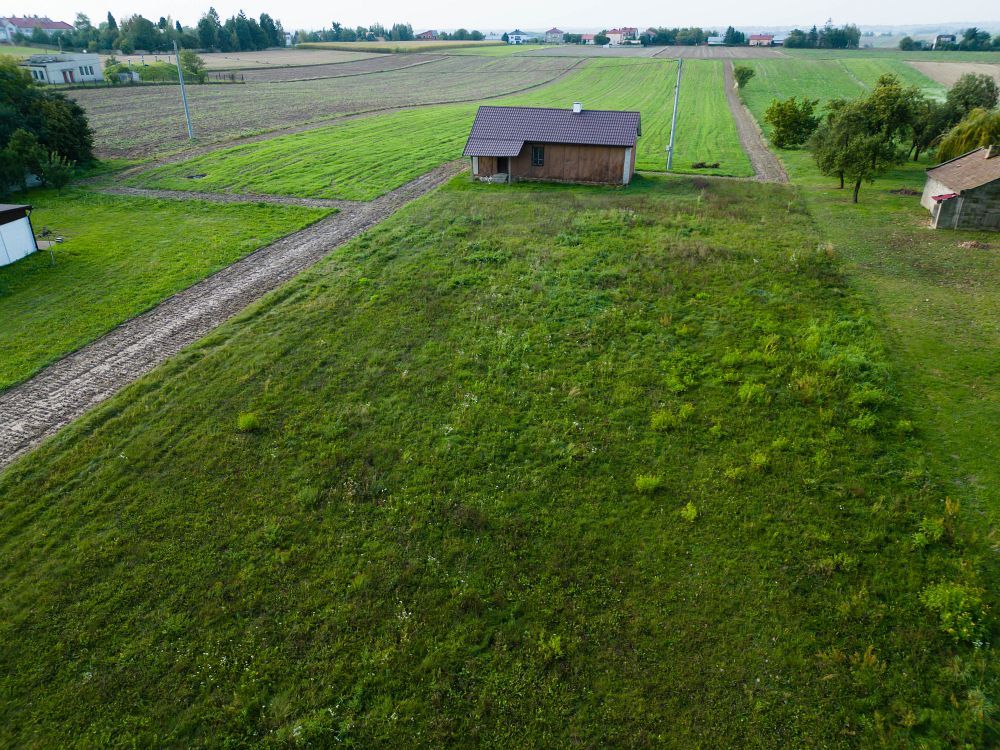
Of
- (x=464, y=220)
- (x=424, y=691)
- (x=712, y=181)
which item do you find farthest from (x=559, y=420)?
(x=712, y=181)

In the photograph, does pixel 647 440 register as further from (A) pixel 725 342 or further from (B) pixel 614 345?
(A) pixel 725 342

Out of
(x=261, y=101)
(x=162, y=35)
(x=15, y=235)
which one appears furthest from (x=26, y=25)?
(x=15, y=235)

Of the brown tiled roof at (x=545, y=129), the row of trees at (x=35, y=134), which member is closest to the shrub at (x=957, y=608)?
the brown tiled roof at (x=545, y=129)

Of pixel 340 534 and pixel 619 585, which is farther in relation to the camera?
pixel 340 534

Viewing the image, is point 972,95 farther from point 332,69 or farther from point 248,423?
point 332,69

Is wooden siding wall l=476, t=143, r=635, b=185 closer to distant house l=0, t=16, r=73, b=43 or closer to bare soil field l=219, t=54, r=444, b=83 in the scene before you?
bare soil field l=219, t=54, r=444, b=83

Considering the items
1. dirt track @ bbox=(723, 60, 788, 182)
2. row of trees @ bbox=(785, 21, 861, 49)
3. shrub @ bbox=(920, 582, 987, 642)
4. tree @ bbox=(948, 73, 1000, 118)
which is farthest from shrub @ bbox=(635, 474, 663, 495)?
row of trees @ bbox=(785, 21, 861, 49)
